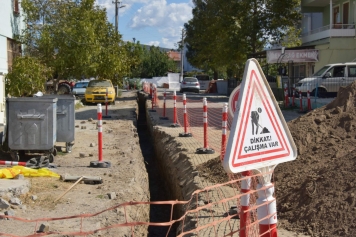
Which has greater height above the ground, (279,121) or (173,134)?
(279,121)

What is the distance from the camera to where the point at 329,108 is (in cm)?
943

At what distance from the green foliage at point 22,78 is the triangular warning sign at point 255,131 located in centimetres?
1720

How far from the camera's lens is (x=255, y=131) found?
3.64 meters

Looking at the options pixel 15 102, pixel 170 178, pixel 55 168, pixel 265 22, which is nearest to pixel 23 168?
pixel 55 168

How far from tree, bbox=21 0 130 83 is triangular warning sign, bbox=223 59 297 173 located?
928 inches

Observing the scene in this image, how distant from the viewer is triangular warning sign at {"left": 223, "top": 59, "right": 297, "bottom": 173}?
352 centimetres

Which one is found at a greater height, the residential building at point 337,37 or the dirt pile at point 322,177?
the residential building at point 337,37

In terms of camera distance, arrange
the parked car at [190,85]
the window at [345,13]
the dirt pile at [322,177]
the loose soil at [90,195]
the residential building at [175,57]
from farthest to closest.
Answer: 1. the residential building at [175,57]
2. the parked car at [190,85]
3. the window at [345,13]
4. the loose soil at [90,195]
5. the dirt pile at [322,177]

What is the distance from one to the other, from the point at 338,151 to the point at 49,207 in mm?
4174

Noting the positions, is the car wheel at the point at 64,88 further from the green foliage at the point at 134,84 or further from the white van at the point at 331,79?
the white van at the point at 331,79

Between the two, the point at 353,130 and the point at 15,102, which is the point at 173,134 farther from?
the point at 353,130

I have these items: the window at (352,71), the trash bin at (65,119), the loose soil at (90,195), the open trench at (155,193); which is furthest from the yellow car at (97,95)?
the trash bin at (65,119)

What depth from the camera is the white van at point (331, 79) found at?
21.9 metres

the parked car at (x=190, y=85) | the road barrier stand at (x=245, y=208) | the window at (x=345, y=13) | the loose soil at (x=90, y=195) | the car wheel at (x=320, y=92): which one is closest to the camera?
the road barrier stand at (x=245, y=208)
